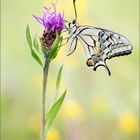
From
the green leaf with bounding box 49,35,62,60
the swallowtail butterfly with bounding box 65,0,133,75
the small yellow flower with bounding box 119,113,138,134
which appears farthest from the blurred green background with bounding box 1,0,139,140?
the green leaf with bounding box 49,35,62,60

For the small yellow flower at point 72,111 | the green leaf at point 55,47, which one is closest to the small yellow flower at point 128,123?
the small yellow flower at point 72,111

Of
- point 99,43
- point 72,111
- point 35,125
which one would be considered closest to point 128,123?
point 72,111

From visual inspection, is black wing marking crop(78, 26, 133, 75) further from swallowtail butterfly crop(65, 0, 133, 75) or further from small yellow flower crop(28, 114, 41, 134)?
small yellow flower crop(28, 114, 41, 134)

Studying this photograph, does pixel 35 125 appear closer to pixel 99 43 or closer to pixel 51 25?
pixel 99 43

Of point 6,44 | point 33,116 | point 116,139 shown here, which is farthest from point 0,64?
point 116,139

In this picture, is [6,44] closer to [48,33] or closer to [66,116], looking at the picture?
[66,116]
